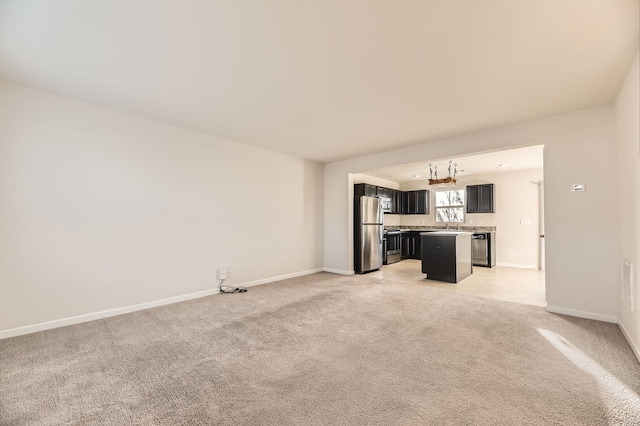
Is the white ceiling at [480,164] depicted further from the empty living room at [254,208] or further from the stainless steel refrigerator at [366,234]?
the empty living room at [254,208]

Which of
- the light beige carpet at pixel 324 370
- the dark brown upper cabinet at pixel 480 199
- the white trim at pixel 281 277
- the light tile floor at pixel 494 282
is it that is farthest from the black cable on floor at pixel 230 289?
the dark brown upper cabinet at pixel 480 199

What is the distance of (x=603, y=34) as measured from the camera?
2.05 meters

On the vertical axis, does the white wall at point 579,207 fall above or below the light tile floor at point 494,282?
above

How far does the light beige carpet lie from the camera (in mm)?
1617

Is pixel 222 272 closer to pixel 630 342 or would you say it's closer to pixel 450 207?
pixel 630 342

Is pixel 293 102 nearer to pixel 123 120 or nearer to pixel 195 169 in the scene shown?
pixel 195 169

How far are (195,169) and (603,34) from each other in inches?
183

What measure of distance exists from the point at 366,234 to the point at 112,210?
4.55m

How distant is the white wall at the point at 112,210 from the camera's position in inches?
112

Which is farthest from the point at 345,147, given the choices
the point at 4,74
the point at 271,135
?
the point at 4,74

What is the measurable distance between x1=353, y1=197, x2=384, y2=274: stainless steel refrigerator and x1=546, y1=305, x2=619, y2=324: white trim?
10.5 ft

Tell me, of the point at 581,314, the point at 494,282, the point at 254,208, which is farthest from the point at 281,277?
the point at 581,314

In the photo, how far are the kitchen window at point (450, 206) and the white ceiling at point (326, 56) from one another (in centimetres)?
459

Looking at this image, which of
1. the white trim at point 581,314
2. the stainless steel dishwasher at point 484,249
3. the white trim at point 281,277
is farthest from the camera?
the stainless steel dishwasher at point 484,249
